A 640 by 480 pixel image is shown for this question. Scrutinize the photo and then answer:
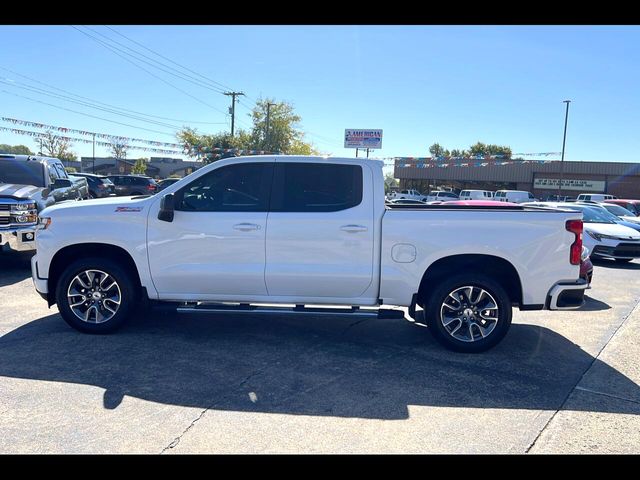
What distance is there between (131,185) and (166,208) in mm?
27226

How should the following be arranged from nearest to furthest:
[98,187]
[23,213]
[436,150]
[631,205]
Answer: [23,213] → [98,187] → [631,205] → [436,150]

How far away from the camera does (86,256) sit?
5.32 metres

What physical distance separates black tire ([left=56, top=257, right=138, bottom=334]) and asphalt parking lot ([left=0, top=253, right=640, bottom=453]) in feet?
0.48

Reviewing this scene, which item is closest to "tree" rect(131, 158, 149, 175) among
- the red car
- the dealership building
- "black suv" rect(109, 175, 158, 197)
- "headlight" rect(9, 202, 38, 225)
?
the dealership building

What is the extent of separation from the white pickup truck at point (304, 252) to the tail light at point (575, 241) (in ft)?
0.05

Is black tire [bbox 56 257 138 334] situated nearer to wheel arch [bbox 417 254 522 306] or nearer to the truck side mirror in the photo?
the truck side mirror

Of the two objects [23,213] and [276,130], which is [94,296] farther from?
[276,130]

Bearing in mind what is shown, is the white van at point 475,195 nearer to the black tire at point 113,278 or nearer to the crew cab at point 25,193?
the crew cab at point 25,193

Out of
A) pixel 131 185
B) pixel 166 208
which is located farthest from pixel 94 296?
pixel 131 185

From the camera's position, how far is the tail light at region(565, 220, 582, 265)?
4926mm

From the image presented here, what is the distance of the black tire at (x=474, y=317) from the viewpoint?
4973 millimetres
